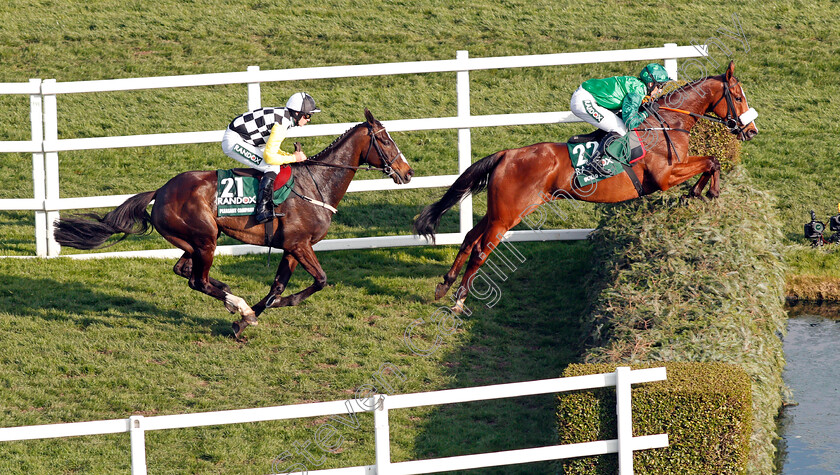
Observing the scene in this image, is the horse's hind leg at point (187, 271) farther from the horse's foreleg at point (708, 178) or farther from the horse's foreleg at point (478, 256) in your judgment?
the horse's foreleg at point (708, 178)

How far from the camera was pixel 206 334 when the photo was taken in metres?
9.12

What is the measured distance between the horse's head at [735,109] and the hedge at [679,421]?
140 inches

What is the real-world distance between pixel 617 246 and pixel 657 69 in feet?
5.38

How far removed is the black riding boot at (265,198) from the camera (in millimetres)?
8609

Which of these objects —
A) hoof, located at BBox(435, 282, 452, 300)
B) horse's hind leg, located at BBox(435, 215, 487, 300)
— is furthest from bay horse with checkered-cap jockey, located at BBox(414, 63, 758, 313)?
hoof, located at BBox(435, 282, 452, 300)

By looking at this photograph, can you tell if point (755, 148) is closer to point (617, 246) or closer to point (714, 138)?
point (714, 138)

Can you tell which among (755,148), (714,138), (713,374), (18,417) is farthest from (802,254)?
(18,417)

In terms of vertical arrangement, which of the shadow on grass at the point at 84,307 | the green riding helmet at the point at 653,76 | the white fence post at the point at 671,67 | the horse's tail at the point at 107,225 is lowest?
the shadow on grass at the point at 84,307

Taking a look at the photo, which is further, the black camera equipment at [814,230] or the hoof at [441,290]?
the black camera equipment at [814,230]

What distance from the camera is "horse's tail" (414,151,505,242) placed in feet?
30.2

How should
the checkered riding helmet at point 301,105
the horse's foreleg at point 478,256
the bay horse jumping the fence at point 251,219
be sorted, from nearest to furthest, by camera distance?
the checkered riding helmet at point 301,105 < the bay horse jumping the fence at point 251,219 < the horse's foreleg at point 478,256

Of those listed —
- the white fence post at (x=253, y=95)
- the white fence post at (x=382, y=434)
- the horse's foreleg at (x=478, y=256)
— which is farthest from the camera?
the white fence post at (x=253, y=95)

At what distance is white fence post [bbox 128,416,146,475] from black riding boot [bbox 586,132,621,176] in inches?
189

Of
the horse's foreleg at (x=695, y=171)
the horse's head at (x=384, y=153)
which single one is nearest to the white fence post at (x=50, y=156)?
the horse's head at (x=384, y=153)
